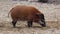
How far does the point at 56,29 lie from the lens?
8.74 metres

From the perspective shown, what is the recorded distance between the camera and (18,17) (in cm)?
906

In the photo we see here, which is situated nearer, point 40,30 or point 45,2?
point 40,30

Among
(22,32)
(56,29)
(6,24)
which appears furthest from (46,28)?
(6,24)

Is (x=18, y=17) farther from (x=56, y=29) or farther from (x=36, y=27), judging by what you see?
(x=56, y=29)

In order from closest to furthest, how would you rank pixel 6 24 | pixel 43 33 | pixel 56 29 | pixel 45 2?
pixel 43 33 → pixel 56 29 → pixel 6 24 → pixel 45 2

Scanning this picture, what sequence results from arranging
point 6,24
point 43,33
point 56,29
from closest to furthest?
1. point 43,33
2. point 56,29
3. point 6,24

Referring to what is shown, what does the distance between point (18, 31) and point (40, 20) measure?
1.07 metres

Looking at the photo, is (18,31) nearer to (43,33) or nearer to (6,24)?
(43,33)

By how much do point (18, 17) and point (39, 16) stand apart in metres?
0.70

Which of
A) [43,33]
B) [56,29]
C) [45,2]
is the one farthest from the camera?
[45,2]

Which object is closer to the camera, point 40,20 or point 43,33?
point 43,33

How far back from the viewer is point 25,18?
353 inches

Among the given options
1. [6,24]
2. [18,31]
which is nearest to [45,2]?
[6,24]

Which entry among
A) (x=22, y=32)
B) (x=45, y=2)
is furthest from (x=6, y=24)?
(x=45, y=2)
